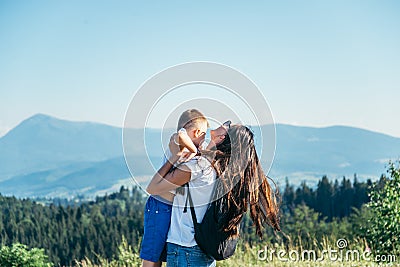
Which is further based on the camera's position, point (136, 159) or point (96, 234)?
point (96, 234)

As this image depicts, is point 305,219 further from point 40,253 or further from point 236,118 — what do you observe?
point 236,118

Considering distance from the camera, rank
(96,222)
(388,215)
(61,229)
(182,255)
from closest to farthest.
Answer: (182,255) → (388,215) → (61,229) → (96,222)

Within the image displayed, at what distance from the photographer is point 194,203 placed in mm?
2980

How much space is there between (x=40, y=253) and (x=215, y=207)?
353 inches

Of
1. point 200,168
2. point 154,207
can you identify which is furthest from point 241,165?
point 154,207

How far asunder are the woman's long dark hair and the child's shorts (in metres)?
0.30

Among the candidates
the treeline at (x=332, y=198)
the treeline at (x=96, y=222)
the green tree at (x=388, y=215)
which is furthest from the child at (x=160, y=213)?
the treeline at (x=332, y=198)

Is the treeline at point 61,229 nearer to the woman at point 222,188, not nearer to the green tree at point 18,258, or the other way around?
the green tree at point 18,258

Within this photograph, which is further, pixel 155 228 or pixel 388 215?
pixel 388 215

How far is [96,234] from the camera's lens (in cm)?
4588

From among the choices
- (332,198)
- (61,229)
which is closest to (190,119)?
(61,229)

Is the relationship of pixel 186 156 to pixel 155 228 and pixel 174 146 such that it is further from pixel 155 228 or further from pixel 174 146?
pixel 155 228

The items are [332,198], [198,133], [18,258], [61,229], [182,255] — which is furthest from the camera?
[332,198]

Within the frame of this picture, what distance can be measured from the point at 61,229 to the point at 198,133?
153ft
